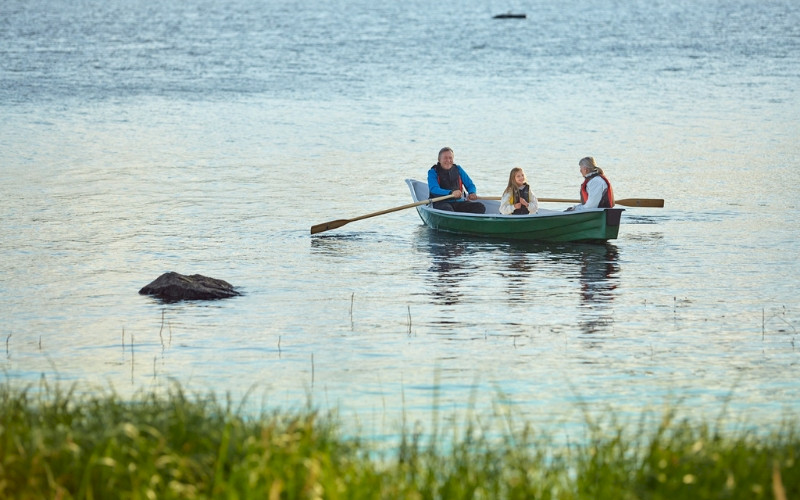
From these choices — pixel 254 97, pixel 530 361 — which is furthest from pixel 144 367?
pixel 254 97

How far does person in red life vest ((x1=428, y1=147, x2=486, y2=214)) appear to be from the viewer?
59.0ft

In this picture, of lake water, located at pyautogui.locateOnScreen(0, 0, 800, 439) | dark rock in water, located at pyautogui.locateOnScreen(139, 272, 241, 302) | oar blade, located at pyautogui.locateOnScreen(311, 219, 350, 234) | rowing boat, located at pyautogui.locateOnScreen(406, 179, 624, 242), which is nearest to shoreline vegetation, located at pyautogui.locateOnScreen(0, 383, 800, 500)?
lake water, located at pyautogui.locateOnScreen(0, 0, 800, 439)

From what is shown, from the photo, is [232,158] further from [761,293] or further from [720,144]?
[761,293]

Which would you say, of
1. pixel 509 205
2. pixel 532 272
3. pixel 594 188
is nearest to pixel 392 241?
pixel 509 205

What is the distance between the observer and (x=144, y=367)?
10.1m

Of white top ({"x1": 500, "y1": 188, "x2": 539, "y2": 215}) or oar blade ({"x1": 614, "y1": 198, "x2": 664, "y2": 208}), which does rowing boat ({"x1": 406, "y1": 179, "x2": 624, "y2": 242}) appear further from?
oar blade ({"x1": 614, "y1": 198, "x2": 664, "y2": 208})

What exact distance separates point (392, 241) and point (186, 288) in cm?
540

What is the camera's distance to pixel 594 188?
16.6 m

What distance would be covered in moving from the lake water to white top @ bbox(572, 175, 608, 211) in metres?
0.63

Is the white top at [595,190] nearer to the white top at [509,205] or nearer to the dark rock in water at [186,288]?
the white top at [509,205]

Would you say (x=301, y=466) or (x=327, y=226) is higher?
(x=327, y=226)

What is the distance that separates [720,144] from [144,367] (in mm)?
22716

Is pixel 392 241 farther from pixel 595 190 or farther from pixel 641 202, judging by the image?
pixel 641 202

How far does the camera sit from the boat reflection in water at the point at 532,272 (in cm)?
1304
